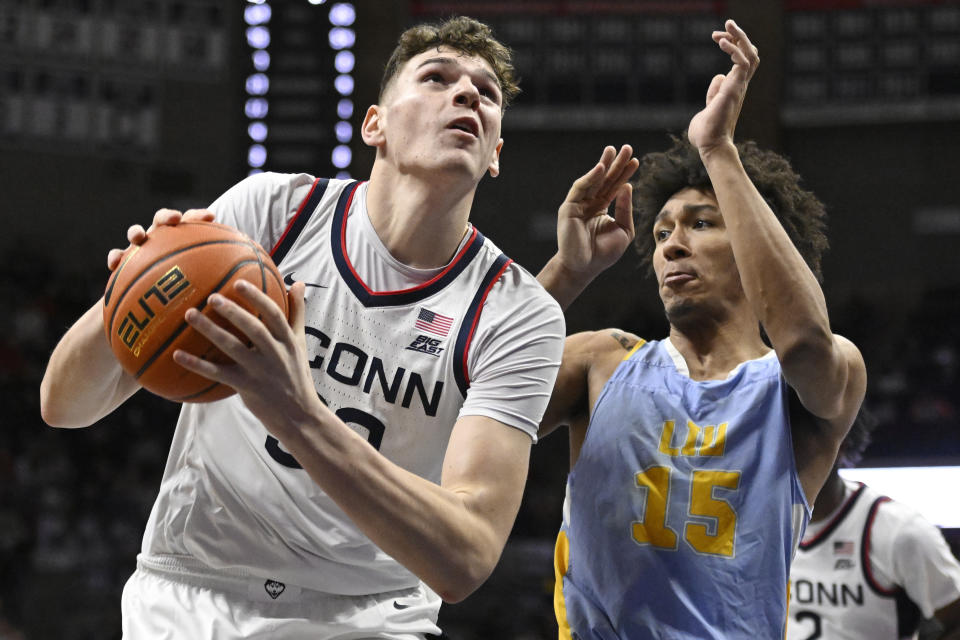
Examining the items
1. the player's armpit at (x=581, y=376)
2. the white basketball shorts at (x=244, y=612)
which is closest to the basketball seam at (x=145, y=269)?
the white basketball shorts at (x=244, y=612)

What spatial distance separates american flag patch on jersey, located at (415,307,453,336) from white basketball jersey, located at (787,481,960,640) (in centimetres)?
263

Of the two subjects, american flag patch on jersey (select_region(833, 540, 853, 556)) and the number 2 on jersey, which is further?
american flag patch on jersey (select_region(833, 540, 853, 556))

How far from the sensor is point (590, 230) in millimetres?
3623

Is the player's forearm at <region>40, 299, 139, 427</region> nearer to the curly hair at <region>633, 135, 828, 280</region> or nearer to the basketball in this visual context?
the basketball

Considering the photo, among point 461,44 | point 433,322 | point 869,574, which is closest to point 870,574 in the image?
point 869,574

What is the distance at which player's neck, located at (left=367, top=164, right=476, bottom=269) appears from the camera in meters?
2.88

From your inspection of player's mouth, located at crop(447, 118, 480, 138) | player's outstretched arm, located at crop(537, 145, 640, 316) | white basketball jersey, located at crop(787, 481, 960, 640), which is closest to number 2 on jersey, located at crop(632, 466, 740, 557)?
player's outstretched arm, located at crop(537, 145, 640, 316)

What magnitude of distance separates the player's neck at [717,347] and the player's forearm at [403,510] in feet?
4.38

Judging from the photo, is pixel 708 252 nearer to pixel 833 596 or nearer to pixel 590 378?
pixel 590 378

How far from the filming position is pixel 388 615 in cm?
278

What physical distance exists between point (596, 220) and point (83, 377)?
184cm

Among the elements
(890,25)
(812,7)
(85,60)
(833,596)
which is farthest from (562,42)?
(833,596)

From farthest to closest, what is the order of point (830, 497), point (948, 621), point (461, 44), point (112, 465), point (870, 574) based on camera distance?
point (112, 465)
point (830, 497)
point (870, 574)
point (948, 621)
point (461, 44)

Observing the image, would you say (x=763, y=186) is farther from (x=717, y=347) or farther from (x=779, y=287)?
(x=779, y=287)
